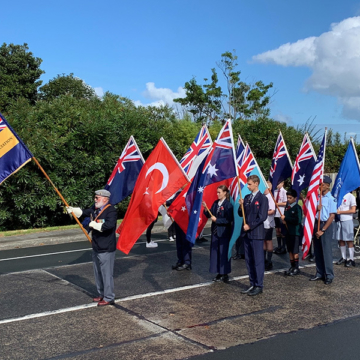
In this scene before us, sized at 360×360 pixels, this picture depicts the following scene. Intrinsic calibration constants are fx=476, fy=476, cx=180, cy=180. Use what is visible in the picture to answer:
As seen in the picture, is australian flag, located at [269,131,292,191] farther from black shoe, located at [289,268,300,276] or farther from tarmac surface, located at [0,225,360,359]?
black shoe, located at [289,268,300,276]

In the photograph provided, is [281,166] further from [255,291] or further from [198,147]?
[255,291]

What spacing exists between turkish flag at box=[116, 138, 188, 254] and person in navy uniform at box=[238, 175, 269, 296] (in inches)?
47.1

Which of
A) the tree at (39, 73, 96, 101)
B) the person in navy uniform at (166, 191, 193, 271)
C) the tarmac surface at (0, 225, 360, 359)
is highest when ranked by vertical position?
Answer: the tree at (39, 73, 96, 101)

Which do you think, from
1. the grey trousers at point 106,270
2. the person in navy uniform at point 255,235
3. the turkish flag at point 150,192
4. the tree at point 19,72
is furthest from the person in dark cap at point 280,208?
the tree at point 19,72

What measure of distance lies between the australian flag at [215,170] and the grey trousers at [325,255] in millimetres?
2129

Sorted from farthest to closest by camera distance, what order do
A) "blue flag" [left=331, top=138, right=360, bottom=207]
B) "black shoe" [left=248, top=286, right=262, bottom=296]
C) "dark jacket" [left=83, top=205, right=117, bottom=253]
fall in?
"blue flag" [left=331, top=138, right=360, bottom=207] → "black shoe" [left=248, top=286, right=262, bottom=296] → "dark jacket" [left=83, top=205, right=117, bottom=253]

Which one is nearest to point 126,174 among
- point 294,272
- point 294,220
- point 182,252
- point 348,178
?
point 182,252

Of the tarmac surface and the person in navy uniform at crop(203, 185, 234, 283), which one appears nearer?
the tarmac surface

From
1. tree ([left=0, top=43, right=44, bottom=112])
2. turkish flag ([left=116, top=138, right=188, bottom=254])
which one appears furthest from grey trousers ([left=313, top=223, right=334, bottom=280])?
tree ([left=0, top=43, right=44, bottom=112])

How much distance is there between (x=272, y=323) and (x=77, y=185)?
1271 cm

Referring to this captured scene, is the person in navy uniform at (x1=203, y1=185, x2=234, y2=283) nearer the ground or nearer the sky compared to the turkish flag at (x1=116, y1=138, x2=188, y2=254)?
nearer the ground

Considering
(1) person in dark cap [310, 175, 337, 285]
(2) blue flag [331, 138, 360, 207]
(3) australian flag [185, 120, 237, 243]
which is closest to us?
(3) australian flag [185, 120, 237, 243]

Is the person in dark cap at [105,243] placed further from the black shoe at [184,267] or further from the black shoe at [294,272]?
the black shoe at [294,272]

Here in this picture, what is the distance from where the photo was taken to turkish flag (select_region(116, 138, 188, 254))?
26.1 ft
